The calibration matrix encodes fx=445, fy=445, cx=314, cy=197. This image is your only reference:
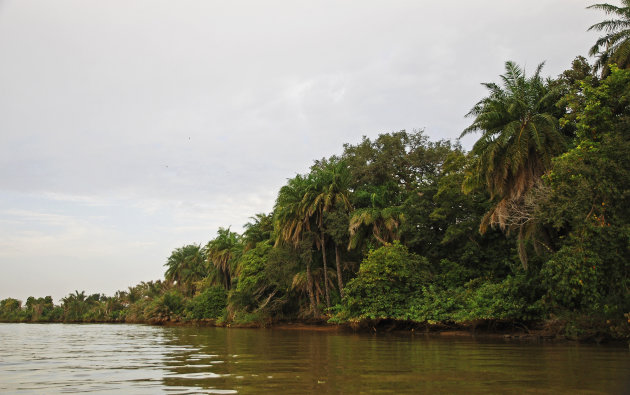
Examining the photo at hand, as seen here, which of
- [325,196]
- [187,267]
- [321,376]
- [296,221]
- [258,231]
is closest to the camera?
[321,376]

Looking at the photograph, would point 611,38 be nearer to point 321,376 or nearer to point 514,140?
point 514,140

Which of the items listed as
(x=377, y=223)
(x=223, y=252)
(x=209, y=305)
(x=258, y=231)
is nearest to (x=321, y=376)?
(x=377, y=223)

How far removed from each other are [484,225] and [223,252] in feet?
124

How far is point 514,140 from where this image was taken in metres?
21.4

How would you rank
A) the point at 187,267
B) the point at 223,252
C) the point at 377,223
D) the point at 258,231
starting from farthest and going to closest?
the point at 187,267 < the point at 223,252 < the point at 258,231 < the point at 377,223

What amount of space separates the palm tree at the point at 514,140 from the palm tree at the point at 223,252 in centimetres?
3673

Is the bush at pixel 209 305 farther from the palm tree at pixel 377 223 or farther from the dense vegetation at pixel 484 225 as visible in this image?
the palm tree at pixel 377 223

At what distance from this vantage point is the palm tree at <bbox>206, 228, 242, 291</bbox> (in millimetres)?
54750

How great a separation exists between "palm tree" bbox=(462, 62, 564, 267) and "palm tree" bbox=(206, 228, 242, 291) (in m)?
36.7

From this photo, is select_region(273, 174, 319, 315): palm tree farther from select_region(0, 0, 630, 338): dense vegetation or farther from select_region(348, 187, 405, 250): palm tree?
select_region(348, 187, 405, 250): palm tree

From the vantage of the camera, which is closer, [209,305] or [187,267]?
[209,305]

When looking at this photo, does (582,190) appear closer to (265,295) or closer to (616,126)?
(616,126)

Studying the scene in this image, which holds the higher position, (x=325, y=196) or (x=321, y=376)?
(x=325, y=196)

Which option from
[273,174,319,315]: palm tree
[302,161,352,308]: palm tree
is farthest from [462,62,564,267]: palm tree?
[273,174,319,315]: palm tree
